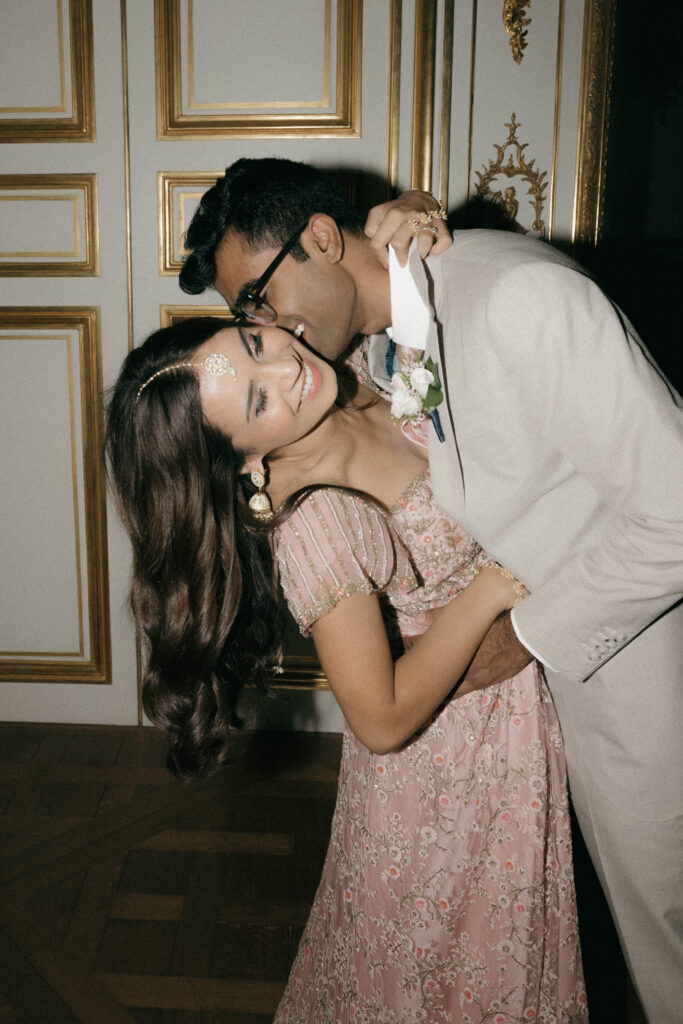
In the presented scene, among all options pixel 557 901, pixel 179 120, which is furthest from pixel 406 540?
pixel 179 120

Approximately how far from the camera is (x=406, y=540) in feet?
4.34

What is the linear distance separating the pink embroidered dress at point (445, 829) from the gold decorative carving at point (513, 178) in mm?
1707

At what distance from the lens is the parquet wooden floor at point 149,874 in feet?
A: 6.08

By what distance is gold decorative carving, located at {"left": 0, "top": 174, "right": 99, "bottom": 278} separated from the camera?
2.74 metres

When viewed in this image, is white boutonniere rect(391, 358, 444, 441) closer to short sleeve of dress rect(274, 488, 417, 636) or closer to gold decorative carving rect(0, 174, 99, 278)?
short sleeve of dress rect(274, 488, 417, 636)

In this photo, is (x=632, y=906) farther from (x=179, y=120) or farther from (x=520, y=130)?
(x=179, y=120)

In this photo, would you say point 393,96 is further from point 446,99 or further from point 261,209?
point 261,209

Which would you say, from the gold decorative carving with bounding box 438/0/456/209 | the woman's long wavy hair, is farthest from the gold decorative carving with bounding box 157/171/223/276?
the woman's long wavy hair

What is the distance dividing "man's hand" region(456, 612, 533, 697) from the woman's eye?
0.59 meters

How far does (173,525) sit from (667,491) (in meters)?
0.78

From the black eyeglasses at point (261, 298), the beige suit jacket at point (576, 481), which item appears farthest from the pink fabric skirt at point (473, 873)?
the black eyeglasses at point (261, 298)

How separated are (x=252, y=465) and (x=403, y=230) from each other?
505 mm

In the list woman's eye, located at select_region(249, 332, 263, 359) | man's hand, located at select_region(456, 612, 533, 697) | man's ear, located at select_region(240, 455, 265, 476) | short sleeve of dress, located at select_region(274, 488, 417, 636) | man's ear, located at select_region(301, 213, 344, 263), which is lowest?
man's hand, located at select_region(456, 612, 533, 697)

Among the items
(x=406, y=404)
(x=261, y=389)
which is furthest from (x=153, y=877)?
(x=406, y=404)
